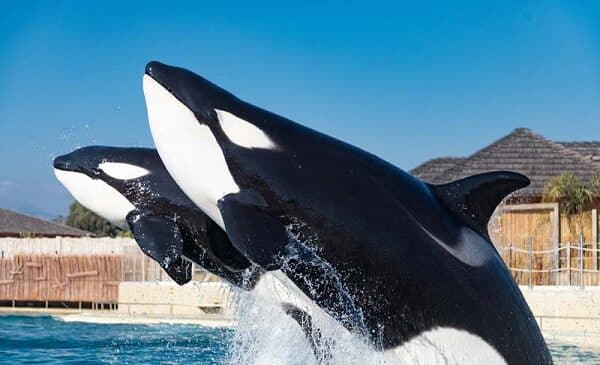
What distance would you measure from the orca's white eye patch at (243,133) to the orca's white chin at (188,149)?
10cm

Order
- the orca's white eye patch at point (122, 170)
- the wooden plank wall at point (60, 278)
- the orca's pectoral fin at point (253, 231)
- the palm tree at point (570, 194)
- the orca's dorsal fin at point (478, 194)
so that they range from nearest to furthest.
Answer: the orca's pectoral fin at point (253, 231) → the orca's dorsal fin at point (478, 194) → the orca's white eye patch at point (122, 170) → the palm tree at point (570, 194) → the wooden plank wall at point (60, 278)

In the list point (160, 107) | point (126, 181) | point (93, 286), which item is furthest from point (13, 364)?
point (93, 286)

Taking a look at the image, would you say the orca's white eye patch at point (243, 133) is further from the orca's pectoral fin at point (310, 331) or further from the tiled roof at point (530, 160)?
the tiled roof at point (530, 160)

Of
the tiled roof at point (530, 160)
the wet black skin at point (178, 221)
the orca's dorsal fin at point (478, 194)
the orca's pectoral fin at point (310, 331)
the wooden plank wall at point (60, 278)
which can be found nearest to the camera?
the orca's dorsal fin at point (478, 194)

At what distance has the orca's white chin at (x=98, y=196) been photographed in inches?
251

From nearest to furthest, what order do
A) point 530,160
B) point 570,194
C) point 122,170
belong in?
point 122,170 → point 570,194 → point 530,160

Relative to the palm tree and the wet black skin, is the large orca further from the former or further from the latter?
the palm tree

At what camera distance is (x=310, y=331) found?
5.93 meters

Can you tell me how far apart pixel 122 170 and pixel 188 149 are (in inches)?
53.5

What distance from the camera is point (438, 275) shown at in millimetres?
5238

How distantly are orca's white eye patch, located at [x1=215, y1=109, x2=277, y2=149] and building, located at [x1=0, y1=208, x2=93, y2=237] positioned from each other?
36450mm

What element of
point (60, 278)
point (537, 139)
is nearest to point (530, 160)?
point (537, 139)

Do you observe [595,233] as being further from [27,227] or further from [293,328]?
[27,227]

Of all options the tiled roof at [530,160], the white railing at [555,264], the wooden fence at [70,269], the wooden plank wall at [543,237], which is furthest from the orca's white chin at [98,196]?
the wooden fence at [70,269]
